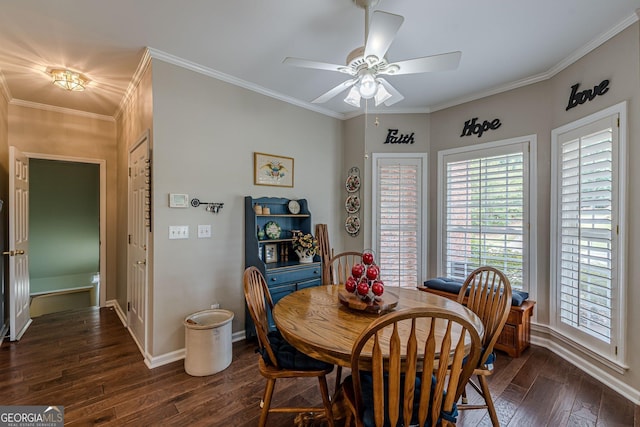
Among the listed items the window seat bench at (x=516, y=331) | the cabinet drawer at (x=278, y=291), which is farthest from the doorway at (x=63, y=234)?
the window seat bench at (x=516, y=331)

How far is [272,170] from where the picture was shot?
11.0 ft

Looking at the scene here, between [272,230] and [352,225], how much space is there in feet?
4.15

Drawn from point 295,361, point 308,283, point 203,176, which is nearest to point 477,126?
point 308,283

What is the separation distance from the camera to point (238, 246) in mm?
3066

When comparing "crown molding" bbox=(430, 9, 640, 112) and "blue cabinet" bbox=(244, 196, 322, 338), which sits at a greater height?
"crown molding" bbox=(430, 9, 640, 112)

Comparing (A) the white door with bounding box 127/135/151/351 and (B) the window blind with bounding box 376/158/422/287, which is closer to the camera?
(A) the white door with bounding box 127/135/151/351

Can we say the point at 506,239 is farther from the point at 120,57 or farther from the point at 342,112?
the point at 120,57

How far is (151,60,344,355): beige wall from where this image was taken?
2559 millimetres

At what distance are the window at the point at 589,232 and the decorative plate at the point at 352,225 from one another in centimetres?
212

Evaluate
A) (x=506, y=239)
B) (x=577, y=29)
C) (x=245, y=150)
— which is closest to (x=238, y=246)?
(x=245, y=150)

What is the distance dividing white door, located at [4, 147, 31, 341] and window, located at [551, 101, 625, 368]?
17.6 feet

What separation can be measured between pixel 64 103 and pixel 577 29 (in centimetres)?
537

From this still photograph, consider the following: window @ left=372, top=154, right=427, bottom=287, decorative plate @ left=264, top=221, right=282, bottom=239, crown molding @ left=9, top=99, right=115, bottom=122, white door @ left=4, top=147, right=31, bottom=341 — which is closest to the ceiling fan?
decorative plate @ left=264, top=221, right=282, bottom=239

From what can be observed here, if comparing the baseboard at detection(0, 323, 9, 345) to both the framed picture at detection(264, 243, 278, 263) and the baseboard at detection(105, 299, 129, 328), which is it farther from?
the framed picture at detection(264, 243, 278, 263)
